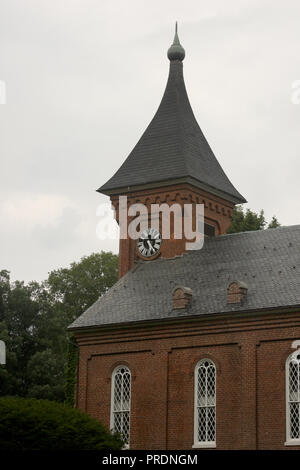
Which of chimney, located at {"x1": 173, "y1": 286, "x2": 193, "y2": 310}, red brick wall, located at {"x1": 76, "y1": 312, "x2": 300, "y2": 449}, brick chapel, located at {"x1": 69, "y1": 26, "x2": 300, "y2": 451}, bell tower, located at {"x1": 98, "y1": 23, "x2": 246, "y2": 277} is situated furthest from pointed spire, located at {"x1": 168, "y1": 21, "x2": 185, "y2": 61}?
red brick wall, located at {"x1": 76, "y1": 312, "x2": 300, "y2": 449}


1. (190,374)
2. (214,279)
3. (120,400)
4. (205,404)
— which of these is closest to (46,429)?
(205,404)

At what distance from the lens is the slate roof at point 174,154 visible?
5288 centimetres

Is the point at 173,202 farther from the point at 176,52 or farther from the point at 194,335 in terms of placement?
the point at 176,52

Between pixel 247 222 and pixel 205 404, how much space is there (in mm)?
23779

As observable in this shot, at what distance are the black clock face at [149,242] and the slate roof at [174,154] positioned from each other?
2.51 meters

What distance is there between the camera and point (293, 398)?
42.1 m

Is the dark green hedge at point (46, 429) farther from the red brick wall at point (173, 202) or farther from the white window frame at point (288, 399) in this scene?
the red brick wall at point (173, 202)

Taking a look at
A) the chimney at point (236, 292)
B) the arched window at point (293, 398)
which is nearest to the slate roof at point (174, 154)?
the chimney at point (236, 292)

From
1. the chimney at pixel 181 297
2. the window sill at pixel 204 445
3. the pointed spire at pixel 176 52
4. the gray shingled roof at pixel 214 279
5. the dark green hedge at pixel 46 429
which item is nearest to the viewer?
the dark green hedge at pixel 46 429

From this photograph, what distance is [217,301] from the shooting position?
1778 inches

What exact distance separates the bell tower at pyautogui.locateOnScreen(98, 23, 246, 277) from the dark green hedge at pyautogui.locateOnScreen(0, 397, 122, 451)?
1750 centimetres

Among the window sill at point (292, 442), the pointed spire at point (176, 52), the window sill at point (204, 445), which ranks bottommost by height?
the window sill at point (292, 442)

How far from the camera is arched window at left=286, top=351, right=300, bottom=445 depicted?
137 ft
